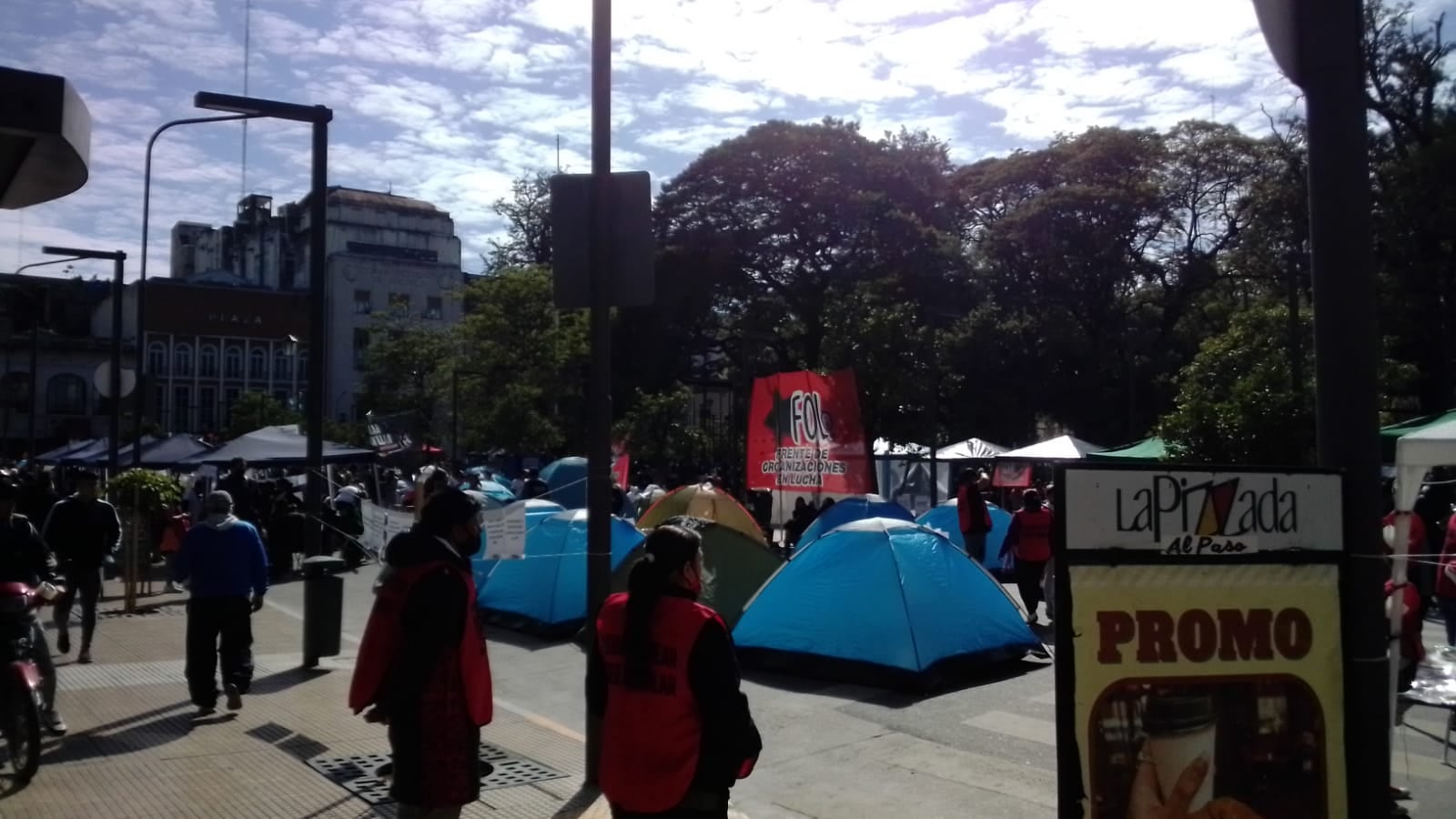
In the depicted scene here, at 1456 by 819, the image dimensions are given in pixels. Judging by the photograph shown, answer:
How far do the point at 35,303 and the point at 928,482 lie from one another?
709 inches

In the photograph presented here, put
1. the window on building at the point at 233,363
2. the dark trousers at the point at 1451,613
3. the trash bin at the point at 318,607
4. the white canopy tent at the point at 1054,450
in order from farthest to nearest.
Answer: the window on building at the point at 233,363 → the white canopy tent at the point at 1054,450 → the trash bin at the point at 318,607 → the dark trousers at the point at 1451,613

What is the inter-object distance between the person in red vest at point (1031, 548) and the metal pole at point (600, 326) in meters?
7.23

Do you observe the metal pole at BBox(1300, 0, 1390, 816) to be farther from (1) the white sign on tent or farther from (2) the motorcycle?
(1) the white sign on tent

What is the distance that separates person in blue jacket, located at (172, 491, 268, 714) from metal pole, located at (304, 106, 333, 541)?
2460 mm

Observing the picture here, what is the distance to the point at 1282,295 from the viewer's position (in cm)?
3309

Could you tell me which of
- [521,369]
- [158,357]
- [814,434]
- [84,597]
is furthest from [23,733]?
[158,357]

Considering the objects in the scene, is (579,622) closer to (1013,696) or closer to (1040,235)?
(1013,696)

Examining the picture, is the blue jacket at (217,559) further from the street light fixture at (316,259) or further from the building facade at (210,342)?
the building facade at (210,342)

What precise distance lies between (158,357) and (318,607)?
7082 centimetres

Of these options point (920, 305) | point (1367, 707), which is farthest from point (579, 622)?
point (920, 305)

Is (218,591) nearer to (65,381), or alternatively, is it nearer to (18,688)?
(18,688)

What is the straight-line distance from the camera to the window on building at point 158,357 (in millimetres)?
74000

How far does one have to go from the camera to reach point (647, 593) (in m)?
3.94

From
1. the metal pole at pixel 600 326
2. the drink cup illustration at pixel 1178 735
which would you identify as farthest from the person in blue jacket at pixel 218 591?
the drink cup illustration at pixel 1178 735
